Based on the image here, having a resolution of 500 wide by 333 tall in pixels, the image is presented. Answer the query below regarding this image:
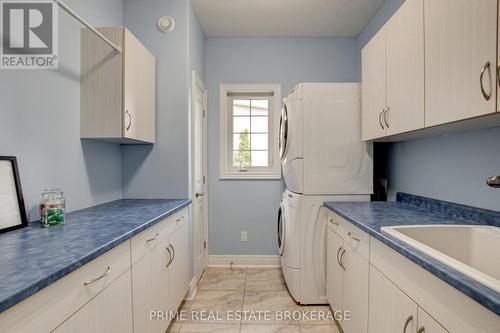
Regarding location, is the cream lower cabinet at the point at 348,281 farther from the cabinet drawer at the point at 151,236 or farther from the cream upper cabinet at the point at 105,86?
the cream upper cabinet at the point at 105,86

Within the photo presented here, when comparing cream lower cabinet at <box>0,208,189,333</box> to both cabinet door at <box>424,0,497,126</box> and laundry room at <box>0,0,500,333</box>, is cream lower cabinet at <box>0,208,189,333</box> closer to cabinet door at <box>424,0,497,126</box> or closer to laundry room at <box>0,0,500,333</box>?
laundry room at <box>0,0,500,333</box>

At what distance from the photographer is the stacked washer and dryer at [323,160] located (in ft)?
7.33

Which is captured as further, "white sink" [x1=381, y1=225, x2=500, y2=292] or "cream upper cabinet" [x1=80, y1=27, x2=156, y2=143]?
"cream upper cabinet" [x1=80, y1=27, x2=156, y2=143]

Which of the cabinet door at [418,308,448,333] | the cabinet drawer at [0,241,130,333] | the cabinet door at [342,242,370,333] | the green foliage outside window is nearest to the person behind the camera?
the cabinet drawer at [0,241,130,333]

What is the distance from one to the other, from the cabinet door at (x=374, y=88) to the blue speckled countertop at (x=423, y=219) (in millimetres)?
525

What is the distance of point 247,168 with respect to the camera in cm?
327

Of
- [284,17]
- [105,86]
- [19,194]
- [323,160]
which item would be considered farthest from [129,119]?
[284,17]

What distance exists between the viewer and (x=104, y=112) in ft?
5.70

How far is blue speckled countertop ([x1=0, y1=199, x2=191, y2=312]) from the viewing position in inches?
27.4

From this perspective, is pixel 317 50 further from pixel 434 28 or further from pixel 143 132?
pixel 143 132

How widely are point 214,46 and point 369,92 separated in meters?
1.93

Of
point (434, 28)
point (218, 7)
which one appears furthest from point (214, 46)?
point (434, 28)

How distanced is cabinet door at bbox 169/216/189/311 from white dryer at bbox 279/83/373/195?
1.01 metres

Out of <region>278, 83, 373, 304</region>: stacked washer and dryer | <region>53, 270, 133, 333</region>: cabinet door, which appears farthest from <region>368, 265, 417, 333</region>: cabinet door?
<region>53, 270, 133, 333</region>: cabinet door
